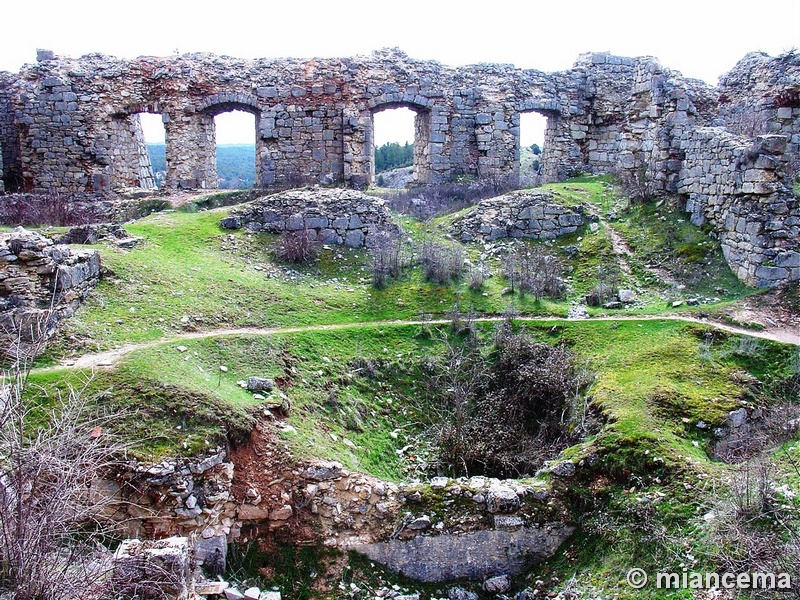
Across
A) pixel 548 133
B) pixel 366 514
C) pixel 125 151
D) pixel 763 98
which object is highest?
pixel 763 98

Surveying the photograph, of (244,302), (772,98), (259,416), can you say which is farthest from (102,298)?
(772,98)

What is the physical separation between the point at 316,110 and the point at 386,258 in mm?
7145

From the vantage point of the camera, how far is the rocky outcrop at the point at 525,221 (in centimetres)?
1619

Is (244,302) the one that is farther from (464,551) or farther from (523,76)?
(523,76)

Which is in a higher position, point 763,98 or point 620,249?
point 763,98

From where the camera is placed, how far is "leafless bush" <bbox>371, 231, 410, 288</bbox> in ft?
47.2

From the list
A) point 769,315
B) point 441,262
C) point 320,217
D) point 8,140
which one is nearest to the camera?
point 769,315

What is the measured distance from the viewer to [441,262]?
14445 millimetres

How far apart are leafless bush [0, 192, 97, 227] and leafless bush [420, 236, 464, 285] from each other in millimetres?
8392

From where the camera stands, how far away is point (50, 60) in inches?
787

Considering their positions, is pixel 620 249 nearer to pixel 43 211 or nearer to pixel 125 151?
pixel 43 211

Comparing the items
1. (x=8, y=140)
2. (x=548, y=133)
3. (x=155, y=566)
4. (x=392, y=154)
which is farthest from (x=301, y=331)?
(x=392, y=154)

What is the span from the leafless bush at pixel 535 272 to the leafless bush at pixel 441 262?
1.02 m

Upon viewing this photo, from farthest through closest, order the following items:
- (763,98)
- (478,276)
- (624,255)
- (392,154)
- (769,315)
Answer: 1. (392,154)
2. (763,98)
3. (624,255)
4. (478,276)
5. (769,315)
